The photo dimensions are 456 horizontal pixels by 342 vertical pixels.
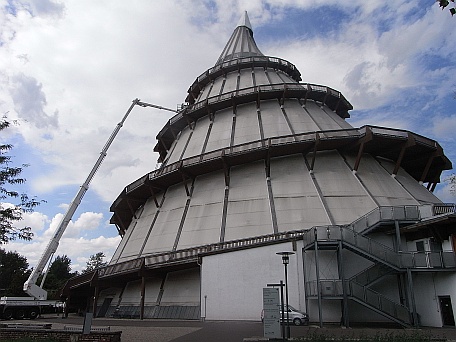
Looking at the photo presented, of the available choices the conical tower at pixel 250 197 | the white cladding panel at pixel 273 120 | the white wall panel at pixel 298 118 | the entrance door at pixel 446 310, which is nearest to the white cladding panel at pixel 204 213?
the conical tower at pixel 250 197

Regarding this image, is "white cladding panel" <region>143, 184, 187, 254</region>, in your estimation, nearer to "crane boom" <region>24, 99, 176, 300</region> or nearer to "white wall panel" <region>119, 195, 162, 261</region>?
"white wall panel" <region>119, 195, 162, 261</region>

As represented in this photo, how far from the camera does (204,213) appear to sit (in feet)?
99.3

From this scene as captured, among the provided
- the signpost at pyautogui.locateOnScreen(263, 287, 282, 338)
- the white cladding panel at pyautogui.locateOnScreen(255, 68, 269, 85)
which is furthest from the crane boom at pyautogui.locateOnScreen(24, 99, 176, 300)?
the signpost at pyautogui.locateOnScreen(263, 287, 282, 338)

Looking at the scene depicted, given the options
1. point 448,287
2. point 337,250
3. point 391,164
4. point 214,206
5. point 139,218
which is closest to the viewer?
point 448,287

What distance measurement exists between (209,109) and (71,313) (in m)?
26.6

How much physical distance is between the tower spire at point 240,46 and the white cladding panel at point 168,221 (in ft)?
95.8

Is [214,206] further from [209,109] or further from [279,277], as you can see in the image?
[209,109]

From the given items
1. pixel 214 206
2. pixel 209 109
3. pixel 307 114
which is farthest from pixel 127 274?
pixel 307 114

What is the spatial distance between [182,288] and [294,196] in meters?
11.0

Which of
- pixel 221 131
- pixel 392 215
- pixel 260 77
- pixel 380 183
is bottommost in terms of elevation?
pixel 392 215

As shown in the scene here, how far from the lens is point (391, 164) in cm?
3403

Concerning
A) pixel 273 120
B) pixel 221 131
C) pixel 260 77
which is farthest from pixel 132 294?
pixel 260 77

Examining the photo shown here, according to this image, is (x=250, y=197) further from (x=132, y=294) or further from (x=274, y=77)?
(x=274, y=77)

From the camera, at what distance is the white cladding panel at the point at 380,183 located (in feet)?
94.0
